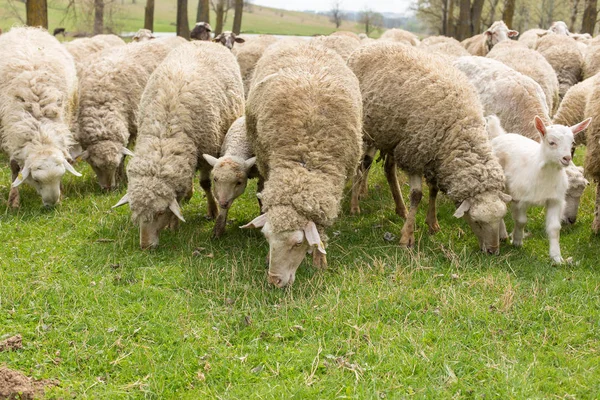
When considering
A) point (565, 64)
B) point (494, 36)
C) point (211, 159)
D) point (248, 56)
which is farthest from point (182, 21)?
point (211, 159)

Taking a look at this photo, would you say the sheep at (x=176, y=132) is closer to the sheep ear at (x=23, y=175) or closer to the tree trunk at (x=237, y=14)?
the sheep ear at (x=23, y=175)

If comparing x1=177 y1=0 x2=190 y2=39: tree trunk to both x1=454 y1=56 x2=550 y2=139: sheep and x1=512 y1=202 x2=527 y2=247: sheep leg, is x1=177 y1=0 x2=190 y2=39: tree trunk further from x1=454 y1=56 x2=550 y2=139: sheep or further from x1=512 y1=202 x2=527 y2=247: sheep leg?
x1=512 y1=202 x2=527 y2=247: sheep leg

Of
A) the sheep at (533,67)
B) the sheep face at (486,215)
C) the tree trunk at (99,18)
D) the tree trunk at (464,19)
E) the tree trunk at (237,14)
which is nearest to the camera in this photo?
the sheep face at (486,215)

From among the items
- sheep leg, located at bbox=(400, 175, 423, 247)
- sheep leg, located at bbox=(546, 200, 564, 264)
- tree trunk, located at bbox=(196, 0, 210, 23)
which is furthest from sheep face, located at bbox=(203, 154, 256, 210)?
tree trunk, located at bbox=(196, 0, 210, 23)

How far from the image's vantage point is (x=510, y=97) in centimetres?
705

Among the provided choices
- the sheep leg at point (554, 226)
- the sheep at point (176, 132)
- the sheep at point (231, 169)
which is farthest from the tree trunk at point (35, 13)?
the sheep leg at point (554, 226)

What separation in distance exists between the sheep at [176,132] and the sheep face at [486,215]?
271 cm


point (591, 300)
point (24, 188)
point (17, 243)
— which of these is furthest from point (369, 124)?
point (24, 188)

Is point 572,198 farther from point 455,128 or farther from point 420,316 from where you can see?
point 420,316

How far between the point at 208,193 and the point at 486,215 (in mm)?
3182

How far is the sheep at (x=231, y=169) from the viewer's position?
5.84 metres

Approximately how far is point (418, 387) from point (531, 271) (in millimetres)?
2173

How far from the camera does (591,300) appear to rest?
488 centimetres

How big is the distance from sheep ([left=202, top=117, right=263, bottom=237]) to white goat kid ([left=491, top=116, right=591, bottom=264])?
2.57m
